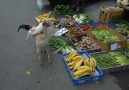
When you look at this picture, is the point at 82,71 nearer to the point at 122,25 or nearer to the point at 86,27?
the point at 86,27

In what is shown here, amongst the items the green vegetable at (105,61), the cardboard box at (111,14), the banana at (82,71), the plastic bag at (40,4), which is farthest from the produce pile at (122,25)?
the plastic bag at (40,4)

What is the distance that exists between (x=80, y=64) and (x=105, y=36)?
1.36 m

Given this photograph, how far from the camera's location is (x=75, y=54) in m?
4.52

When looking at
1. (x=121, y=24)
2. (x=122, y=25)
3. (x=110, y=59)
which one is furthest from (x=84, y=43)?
(x=121, y=24)

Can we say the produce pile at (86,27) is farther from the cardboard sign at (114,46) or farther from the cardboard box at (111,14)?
the cardboard sign at (114,46)

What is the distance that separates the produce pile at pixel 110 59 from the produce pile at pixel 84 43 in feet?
1.19

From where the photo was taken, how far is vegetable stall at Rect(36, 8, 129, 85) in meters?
4.07

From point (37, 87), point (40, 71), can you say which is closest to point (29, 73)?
point (40, 71)

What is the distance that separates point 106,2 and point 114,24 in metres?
3.11

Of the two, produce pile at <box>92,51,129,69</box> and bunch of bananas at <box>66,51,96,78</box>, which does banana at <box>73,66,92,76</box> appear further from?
produce pile at <box>92,51,129,69</box>

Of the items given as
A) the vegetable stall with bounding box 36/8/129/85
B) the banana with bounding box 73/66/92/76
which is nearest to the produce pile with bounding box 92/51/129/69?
the vegetable stall with bounding box 36/8/129/85

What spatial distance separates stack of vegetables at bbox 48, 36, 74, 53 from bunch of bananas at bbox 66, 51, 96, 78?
593 millimetres

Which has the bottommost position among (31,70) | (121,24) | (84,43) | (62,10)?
(31,70)

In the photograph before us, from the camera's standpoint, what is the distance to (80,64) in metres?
4.19
